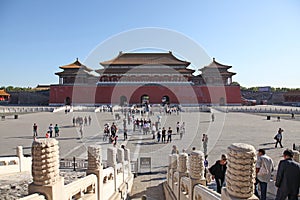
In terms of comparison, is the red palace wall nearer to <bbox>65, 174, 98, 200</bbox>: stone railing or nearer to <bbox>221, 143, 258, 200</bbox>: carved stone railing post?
<bbox>65, 174, 98, 200</bbox>: stone railing

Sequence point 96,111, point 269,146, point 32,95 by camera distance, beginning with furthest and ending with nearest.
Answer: point 32,95
point 96,111
point 269,146

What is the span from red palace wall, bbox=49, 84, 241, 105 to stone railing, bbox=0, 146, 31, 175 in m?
32.4

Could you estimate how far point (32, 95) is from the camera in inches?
1870

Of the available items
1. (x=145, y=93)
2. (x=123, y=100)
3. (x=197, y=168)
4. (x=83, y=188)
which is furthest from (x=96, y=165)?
(x=145, y=93)

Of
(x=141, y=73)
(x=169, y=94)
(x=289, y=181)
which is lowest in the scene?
(x=289, y=181)

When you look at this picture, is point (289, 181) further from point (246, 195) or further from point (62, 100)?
point (62, 100)

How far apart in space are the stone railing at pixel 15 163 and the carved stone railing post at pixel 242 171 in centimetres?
704

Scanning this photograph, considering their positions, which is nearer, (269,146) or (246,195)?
(246,195)

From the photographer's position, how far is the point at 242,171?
2469mm

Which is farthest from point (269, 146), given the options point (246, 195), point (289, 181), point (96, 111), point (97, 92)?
point (97, 92)

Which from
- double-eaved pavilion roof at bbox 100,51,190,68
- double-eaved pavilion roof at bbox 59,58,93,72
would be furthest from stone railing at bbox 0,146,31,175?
double-eaved pavilion roof at bbox 59,58,93,72

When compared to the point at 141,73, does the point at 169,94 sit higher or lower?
lower

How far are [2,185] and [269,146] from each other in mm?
11344

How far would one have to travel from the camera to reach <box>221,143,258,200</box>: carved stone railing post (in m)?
2.44
